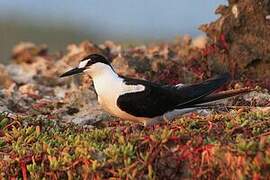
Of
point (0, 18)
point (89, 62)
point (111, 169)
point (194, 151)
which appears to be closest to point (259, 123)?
point (194, 151)

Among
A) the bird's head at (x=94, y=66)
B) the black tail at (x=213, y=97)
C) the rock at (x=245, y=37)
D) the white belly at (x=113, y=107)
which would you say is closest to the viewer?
the white belly at (x=113, y=107)

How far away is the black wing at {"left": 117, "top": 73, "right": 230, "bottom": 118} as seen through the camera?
9172mm

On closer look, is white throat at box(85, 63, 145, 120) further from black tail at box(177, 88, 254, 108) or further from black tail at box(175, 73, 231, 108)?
black tail at box(177, 88, 254, 108)

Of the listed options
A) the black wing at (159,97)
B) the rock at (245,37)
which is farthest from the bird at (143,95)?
the rock at (245,37)

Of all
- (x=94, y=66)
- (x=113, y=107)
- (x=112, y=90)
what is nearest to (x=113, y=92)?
(x=112, y=90)

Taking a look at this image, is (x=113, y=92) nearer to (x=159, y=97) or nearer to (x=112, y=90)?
(x=112, y=90)

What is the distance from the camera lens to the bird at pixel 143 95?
918cm

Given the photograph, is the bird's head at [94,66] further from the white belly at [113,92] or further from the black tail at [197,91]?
the black tail at [197,91]

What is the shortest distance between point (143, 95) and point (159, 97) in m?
0.19

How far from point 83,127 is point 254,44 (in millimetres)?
3004

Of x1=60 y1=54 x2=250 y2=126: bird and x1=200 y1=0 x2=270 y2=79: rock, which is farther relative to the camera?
x1=200 y1=0 x2=270 y2=79: rock

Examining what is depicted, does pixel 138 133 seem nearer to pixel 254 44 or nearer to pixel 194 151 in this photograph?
pixel 194 151

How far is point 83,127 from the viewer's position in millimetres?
9812

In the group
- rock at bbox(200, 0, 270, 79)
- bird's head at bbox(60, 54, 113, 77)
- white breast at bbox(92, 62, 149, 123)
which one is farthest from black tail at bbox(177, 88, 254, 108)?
rock at bbox(200, 0, 270, 79)
